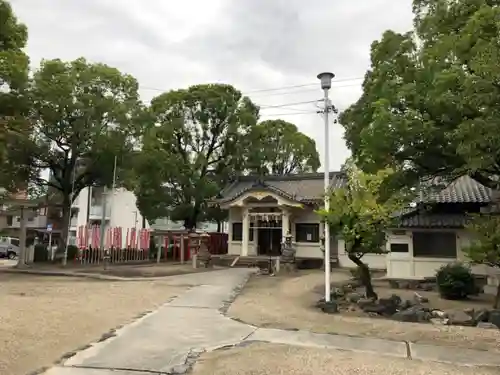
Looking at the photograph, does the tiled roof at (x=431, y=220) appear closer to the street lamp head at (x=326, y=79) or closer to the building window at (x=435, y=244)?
the building window at (x=435, y=244)

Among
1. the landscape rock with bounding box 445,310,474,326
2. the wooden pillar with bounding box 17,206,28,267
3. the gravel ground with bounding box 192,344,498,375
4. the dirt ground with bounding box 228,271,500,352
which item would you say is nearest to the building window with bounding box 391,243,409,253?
the dirt ground with bounding box 228,271,500,352

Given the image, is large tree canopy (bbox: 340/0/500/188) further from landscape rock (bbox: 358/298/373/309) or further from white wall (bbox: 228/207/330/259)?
white wall (bbox: 228/207/330/259)

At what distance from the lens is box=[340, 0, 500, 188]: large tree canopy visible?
8.82 meters

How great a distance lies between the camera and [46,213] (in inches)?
1780

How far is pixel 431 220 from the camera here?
60.4 feet

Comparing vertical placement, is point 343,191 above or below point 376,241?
above

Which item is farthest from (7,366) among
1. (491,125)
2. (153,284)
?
(153,284)

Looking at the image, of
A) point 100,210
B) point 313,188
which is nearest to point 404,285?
point 313,188

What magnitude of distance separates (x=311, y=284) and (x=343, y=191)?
227 inches

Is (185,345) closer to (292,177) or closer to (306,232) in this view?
(306,232)

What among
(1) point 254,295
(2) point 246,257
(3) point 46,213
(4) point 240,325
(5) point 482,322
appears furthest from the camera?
(3) point 46,213

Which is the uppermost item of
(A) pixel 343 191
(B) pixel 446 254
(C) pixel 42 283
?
(A) pixel 343 191

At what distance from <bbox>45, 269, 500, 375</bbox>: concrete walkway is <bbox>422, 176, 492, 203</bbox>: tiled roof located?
10.8 metres

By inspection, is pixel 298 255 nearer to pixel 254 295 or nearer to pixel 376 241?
pixel 254 295
